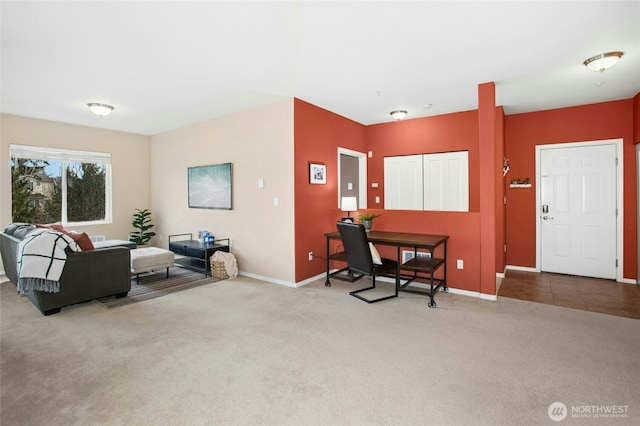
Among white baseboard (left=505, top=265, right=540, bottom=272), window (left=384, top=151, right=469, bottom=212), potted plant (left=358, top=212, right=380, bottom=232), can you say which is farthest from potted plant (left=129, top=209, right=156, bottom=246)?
white baseboard (left=505, top=265, right=540, bottom=272)

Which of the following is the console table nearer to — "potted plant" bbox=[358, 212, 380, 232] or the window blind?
"potted plant" bbox=[358, 212, 380, 232]

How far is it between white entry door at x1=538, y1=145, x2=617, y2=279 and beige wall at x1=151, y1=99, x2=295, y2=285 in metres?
3.98

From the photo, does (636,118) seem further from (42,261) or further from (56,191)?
(56,191)

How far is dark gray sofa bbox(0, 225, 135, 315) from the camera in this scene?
→ 10.9 feet

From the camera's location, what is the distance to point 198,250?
4.91 meters

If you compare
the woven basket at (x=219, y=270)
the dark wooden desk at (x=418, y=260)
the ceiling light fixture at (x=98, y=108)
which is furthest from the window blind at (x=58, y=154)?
the dark wooden desk at (x=418, y=260)

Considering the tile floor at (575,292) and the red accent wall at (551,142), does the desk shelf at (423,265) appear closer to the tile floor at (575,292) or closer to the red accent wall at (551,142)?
the tile floor at (575,292)

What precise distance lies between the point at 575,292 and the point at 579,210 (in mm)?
1421

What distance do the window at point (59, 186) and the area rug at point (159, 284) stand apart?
7.40 feet

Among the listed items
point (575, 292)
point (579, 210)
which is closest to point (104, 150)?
point (575, 292)

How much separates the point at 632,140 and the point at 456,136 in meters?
2.24

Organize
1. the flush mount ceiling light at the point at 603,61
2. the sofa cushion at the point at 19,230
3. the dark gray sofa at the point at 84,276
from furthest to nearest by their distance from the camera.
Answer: the sofa cushion at the point at 19,230
the dark gray sofa at the point at 84,276
the flush mount ceiling light at the point at 603,61

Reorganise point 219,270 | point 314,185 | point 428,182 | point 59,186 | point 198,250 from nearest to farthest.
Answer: point 314,185, point 219,270, point 198,250, point 428,182, point 59,186

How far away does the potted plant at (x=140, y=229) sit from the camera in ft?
20.8
